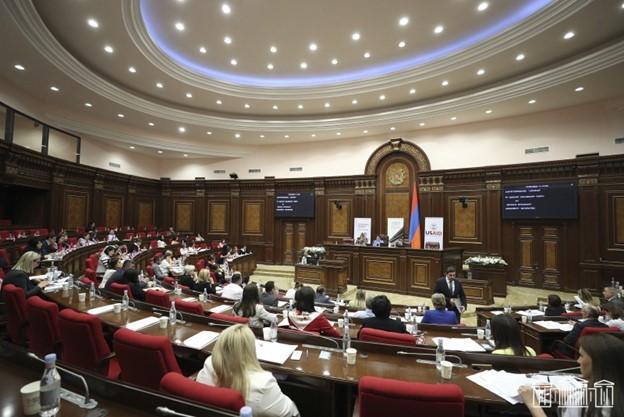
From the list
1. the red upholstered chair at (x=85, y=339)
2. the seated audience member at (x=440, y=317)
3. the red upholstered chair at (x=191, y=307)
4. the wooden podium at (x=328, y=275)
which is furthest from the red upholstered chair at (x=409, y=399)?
the wooden podium at (x=328, y=275)

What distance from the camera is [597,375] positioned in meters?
1.36

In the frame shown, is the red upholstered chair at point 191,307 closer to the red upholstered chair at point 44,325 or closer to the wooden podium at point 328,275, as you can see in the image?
the red upholstered chair at point 44,325

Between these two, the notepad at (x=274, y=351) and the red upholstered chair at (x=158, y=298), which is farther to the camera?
the red upholstered chair at (x=158, y=298)

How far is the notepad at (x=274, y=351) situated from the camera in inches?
80.0

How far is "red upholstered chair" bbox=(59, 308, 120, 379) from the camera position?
2166 mm

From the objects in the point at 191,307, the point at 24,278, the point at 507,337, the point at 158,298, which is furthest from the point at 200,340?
the point at 24,278

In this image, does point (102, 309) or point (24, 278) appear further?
point (24, 278)

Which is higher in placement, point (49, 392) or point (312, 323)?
point (49, 392)

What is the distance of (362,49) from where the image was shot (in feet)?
25.6

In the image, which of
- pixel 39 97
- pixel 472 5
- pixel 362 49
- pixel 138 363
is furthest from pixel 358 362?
A: pixel 39 97

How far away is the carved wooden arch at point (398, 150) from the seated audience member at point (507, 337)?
28.6 ft

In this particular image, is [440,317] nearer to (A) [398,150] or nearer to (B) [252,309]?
(B) [252,309]

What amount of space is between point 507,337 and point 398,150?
9.26 m

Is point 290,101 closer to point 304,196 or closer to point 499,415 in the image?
point 304,196
